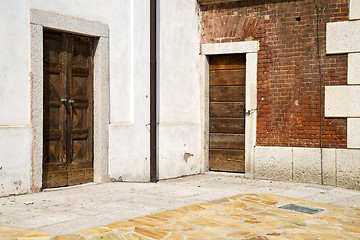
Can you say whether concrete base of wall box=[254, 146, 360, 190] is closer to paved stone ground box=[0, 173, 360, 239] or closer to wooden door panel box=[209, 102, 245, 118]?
paved stone ground box=[0, 173, 360, 239]

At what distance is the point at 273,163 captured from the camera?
8.67 meters

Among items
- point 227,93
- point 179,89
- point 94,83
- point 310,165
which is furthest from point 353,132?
point 94,83

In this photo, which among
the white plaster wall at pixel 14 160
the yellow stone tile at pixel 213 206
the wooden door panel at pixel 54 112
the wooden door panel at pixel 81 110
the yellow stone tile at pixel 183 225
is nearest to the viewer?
the yellow stone tile at pixel 183 225

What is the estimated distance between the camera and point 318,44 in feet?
27.3

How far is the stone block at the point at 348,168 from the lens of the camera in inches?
310

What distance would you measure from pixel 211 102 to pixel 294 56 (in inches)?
76.3

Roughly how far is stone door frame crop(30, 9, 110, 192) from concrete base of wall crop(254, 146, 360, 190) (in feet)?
9.58

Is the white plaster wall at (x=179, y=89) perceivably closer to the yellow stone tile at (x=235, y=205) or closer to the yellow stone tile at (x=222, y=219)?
the yellow stone tile at (x=235, y=205)

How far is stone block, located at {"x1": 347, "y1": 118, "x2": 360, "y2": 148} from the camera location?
7902 mm

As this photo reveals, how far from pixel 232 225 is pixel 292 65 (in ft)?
14.0

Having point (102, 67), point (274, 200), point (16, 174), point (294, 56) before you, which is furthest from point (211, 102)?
point (16, 174)

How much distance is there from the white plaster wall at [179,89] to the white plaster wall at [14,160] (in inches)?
107

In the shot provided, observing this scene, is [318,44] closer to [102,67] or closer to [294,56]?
[294,56]

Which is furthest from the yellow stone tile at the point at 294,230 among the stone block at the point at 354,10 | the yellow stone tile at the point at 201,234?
the stone block at the point at 354,10
